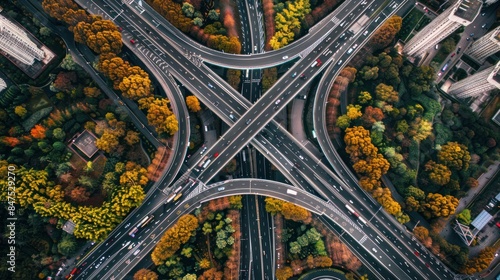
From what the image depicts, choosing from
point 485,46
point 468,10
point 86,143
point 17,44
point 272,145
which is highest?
point 485,46

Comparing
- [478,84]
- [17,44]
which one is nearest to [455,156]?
[478,84]

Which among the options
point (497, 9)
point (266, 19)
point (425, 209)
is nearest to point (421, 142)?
point (425, 209)

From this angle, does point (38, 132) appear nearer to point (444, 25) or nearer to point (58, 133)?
point (58, 133)

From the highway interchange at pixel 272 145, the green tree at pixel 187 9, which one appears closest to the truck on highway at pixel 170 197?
the highway interchange at pixel 272 145

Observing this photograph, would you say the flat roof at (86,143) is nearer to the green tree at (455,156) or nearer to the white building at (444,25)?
the white building at (444,25)

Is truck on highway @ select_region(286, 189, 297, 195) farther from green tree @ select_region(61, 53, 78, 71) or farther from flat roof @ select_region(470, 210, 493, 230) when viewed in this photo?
green tree @ select_region(61, 53, 78, 71)

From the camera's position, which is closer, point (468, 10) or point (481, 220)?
point (468, 10)
